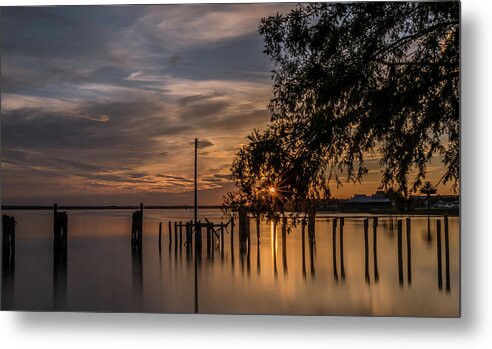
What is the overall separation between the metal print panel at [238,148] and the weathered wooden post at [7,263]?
0.01 m

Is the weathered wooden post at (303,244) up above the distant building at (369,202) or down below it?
below

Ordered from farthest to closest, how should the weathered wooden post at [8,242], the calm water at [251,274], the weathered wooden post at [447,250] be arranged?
the weathered wooden post at [8,242] < the calm water at [251,274] < the weathered wooden post at [447,250]

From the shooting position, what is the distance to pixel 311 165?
16.0 ft

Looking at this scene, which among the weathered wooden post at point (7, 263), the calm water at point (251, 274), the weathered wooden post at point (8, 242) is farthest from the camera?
the weathered wooden post at point (8, 242)

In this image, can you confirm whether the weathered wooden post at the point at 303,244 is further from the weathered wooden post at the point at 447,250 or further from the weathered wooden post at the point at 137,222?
the weathered wooden post at the point at 137,222

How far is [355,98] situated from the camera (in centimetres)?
479

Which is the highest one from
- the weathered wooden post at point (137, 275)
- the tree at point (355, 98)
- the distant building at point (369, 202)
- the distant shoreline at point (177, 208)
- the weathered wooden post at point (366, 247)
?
Result: the tree at point (355, 98)

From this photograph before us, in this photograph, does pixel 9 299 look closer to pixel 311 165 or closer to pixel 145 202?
pixel 145 202

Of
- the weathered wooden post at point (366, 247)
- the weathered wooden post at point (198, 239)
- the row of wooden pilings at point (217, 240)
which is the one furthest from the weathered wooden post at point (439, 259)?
the weathered wooden post at point (198, 239)

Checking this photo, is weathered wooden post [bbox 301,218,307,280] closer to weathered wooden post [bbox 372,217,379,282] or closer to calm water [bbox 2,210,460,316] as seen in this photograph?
calm water [bbox 2,210,460,316]

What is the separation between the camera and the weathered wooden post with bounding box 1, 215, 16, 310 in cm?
482

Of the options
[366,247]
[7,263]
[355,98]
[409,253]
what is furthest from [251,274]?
[7,263]

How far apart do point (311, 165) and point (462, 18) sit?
1.29m

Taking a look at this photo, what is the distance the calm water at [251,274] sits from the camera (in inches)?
180
